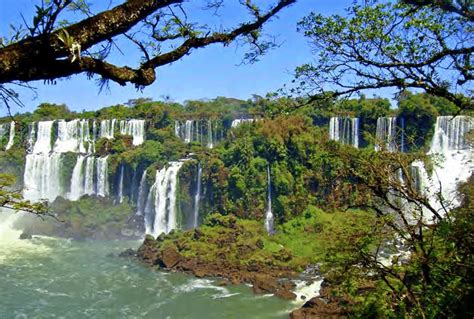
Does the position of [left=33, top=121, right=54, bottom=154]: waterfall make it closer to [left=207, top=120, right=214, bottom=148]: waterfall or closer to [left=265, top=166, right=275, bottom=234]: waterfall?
[left=207, top=120, right=214, bottom=148]: waterfall

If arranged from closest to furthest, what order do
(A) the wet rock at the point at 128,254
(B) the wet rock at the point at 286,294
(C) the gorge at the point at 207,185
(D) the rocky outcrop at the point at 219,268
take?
(B) the wet rock at the point at 286,294 → (D) the rocky outcrop at the point at 219,268 → (C) the gorge at the point at 207,185 → (A) the wet rock at the point at 128,254

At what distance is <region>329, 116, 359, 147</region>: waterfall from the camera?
27875mm

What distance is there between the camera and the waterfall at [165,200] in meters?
27.3

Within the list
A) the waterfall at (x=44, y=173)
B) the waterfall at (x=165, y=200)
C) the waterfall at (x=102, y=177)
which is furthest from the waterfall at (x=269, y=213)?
the waterfall at (x=44, y=173)

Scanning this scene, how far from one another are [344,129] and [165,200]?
1162 cm

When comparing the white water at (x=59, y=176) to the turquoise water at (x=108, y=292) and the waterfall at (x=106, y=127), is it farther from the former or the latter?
the turquoise water at (x=108, y=292)

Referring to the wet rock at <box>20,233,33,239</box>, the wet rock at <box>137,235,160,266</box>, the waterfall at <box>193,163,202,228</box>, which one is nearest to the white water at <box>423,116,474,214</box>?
the waterfall at <box>193,163,202,228</box>

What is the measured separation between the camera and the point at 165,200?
90.1ft

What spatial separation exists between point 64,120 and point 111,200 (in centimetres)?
920

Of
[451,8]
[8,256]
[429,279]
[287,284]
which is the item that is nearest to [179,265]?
[287,284]

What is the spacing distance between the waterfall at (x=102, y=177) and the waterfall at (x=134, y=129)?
3866mm

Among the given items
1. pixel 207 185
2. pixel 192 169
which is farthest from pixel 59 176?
pixel 207 185

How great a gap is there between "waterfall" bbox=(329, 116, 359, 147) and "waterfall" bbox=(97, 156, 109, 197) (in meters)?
15.1

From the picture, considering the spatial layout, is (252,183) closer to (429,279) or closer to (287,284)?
(287,284)
